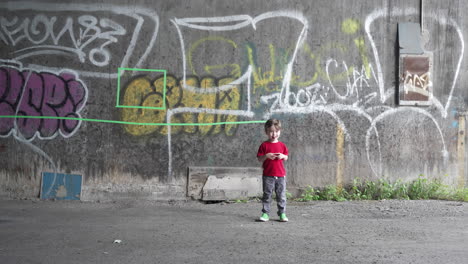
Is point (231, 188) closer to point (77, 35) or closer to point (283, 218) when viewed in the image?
point (283, 218)

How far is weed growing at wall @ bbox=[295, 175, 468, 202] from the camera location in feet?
27.6

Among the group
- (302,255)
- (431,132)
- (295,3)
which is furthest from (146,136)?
(431,132)

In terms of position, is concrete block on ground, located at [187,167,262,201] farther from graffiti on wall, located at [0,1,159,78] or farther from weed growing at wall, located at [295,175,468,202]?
graffiti on wall, located at [0,1,159,78]

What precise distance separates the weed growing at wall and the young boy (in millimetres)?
1595

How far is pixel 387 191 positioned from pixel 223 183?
2551 millimetres

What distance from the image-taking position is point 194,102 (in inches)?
326

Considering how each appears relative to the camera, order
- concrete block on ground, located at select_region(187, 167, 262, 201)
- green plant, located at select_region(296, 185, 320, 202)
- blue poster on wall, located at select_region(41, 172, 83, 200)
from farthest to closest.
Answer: green plant, located at select_region(296, 185, 320, 202)
concrete block on ground, located at select_region(187, 167, 262, 201)
blue poster on wall, located at select_region(41, 172, 83, 200)

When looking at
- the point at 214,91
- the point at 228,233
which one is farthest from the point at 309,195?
the point at 228,233

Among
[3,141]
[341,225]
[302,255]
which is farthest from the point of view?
[3,141]

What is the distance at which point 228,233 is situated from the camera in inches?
237

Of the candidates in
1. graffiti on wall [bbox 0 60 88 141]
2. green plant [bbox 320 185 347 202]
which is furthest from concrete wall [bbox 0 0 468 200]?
green plant [bbox 320 185 347 202]

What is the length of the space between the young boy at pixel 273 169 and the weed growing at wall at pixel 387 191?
1.60m

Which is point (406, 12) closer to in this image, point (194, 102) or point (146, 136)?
point (194, 102)

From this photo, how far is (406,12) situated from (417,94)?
131 cm
